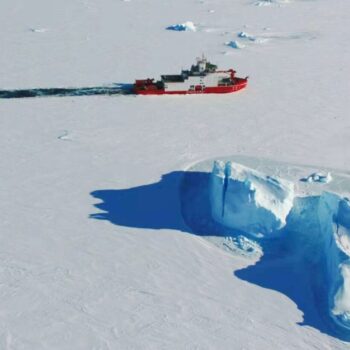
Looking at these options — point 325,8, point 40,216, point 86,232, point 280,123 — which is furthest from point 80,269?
point 325,8

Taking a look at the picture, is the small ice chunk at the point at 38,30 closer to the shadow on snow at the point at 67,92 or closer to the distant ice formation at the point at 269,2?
the shadow on snow at the point at 67,92

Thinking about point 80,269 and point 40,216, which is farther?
point 40,216

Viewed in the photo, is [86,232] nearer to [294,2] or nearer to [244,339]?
[244,339]

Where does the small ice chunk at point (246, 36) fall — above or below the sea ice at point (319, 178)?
above

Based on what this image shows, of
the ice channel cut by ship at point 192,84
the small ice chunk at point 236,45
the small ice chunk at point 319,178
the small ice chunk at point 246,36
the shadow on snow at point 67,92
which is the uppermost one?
the small ice chunk at point 246,36

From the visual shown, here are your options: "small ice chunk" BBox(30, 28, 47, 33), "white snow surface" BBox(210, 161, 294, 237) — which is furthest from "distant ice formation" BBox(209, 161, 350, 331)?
"small ice chunk" BBox(30, 28, 47, 33)

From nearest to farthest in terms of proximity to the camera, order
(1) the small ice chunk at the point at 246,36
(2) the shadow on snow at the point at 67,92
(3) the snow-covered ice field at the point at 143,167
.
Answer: (3) the snow-covered ice field at the point at 143,167
(2) the shadow on snow at the point at 67,92
(1) the small ice chunk at the point at 246,36

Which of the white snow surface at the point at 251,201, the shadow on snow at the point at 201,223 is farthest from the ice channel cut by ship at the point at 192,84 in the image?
the white snow surface at the point at 251,201

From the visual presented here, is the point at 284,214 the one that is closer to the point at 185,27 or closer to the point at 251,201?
the point at 251,201
